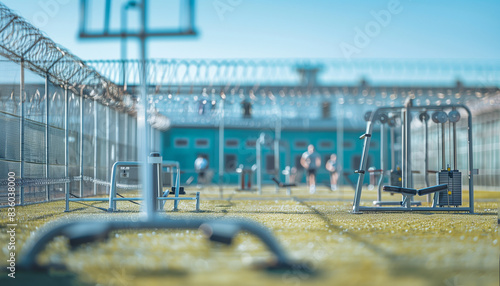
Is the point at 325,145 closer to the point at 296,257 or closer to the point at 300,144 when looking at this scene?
the point at 300,144

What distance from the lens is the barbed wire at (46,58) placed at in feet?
35.7

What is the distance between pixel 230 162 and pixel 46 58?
28565mm

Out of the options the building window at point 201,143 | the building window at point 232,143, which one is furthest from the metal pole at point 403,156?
the building window at point 201,143

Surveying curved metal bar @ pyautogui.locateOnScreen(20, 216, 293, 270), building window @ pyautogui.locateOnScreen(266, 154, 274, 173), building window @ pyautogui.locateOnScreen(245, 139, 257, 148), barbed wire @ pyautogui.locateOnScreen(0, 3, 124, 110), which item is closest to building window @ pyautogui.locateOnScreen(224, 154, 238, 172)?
building window @ pyautogui.locateOnScreen(245, 139, 257, 148)

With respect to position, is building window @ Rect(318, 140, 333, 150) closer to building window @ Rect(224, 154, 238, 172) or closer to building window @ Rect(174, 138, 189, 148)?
building window @ Rect(224, 154, 238, 172)

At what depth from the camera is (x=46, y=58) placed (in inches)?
508

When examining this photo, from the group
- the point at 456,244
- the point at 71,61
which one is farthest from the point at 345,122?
the point at 456,244

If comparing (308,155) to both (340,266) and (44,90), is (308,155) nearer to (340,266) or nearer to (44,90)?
(44,90)

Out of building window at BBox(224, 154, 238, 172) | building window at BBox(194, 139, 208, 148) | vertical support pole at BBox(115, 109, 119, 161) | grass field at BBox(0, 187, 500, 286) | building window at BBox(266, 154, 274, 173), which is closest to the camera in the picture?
grass field at BBox(0, 187, 500, 286)
